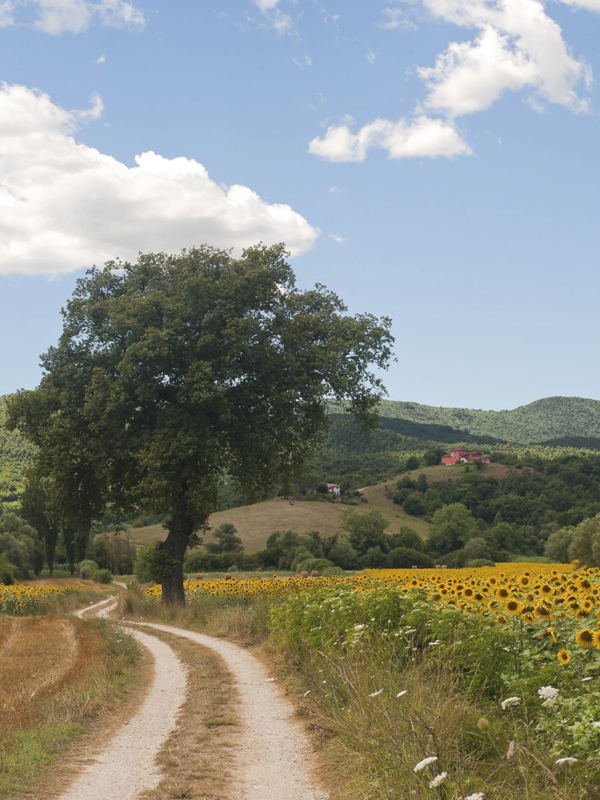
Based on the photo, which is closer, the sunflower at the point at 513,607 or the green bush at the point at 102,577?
the sunflower at the point at 513,607

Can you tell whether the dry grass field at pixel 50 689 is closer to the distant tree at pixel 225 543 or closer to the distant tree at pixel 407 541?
the distant tree at pixel 407 541

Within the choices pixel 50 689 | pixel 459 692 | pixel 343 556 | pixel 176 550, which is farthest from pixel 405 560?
pixel 459 692

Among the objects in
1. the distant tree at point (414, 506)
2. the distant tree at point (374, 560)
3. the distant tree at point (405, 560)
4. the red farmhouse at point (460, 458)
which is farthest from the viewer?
the red farmhouse at point (460, 458)

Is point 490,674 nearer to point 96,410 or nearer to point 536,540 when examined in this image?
point 96,410

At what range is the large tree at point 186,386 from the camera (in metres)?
22.7

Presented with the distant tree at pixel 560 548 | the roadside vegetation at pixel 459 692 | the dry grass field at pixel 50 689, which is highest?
the roadside vegetation at pixel 459 692

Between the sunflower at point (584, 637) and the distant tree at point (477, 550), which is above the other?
the sunflower at point (584, 637)

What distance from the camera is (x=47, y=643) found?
53.6 ft

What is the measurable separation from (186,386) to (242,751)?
16.5 m

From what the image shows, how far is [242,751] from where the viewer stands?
7.05m

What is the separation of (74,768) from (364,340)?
19.7 meters

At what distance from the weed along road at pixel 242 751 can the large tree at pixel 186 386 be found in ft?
40.0

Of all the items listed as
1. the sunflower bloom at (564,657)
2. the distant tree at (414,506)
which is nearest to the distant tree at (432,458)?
the distant tree at (414,506)

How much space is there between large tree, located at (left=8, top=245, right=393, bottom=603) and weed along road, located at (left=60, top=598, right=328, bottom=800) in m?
12.2
